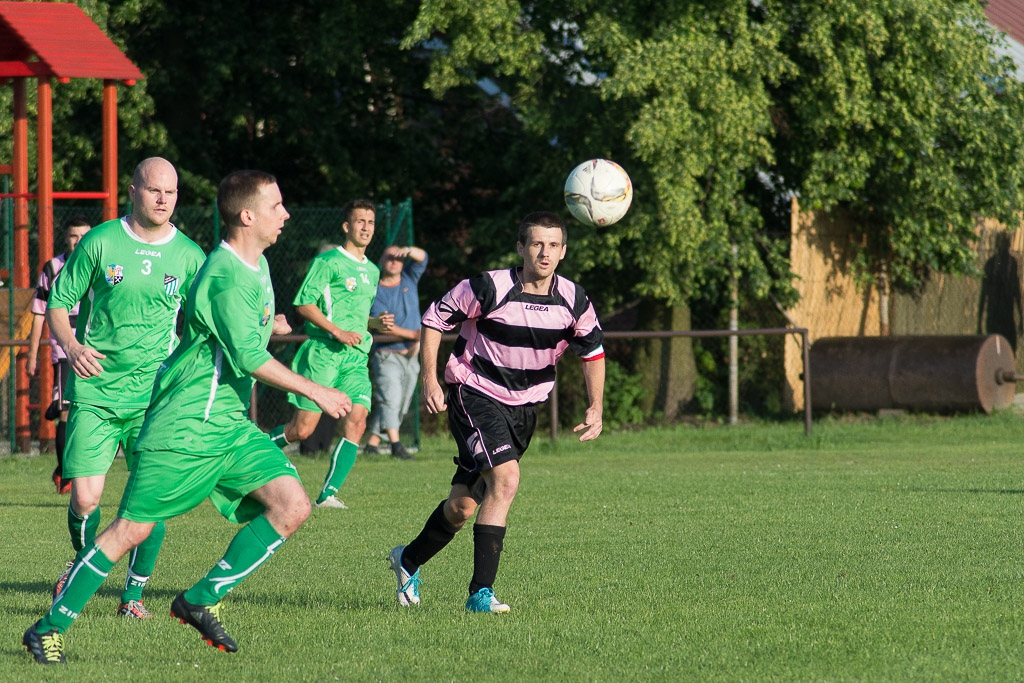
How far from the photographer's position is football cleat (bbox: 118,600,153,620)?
6273 mm

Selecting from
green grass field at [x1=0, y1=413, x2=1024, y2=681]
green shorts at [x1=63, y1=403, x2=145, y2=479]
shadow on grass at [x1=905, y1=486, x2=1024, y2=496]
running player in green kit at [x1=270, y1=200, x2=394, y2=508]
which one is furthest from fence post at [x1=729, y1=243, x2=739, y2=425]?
green shorts at [x1=63, y1=403, x2=145, y2=479]

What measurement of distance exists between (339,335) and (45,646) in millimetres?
4961

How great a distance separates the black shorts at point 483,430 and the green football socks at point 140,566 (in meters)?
1.40

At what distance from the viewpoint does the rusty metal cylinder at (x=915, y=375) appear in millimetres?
17578

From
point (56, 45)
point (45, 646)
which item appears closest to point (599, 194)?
point (45, 646)

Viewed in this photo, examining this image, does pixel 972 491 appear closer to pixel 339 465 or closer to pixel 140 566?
pixel 339 465

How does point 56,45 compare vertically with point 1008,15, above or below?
below

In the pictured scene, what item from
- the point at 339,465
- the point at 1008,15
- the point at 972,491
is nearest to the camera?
the point at 339,465

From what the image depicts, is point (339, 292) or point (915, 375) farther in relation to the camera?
point (915, 375)

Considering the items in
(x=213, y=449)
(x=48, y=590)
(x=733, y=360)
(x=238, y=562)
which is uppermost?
(x=213, y=449)

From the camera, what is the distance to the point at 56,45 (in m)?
14.5

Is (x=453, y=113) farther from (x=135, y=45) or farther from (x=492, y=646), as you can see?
(x=492, y=646)

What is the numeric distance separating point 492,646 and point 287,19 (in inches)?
599

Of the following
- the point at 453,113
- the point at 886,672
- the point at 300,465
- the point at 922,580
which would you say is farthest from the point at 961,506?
the point at 453,113
